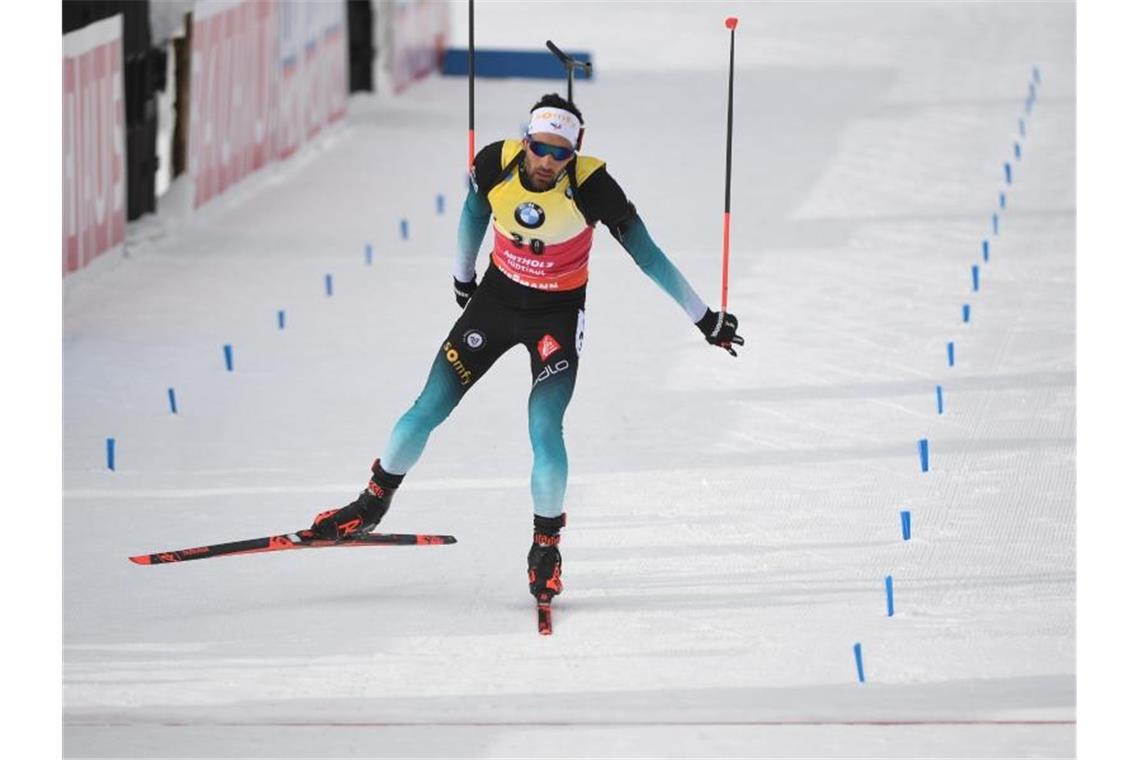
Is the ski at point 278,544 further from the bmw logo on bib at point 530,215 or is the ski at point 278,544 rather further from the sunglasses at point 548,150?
the sunglasses at point 548,150

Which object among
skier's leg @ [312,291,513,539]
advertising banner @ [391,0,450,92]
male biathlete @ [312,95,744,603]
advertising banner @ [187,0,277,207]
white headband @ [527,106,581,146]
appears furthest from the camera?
advertising banner @ [391,0,450,92]

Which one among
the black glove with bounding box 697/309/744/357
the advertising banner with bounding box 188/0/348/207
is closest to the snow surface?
the advertising banner with bounding box 188/0/348/207

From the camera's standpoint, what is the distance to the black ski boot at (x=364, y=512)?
23.3 ft

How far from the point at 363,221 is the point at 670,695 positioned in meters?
6.84

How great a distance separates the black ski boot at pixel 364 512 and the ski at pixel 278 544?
0.08 feet

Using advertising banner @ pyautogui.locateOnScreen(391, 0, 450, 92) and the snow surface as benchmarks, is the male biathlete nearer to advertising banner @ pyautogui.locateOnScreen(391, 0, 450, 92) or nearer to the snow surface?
the snow surface

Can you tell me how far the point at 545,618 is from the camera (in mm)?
6812

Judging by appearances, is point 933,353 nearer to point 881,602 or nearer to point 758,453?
point 758,453

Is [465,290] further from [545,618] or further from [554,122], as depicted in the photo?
[545,618]

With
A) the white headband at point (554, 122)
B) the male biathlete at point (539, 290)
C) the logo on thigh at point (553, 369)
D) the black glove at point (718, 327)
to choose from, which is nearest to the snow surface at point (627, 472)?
the male biathlete at point (539, 290)

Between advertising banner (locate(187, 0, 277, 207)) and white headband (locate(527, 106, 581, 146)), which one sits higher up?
advertising banner (locate(187, 0, 277, 207))

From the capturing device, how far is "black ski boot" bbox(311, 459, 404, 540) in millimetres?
7102

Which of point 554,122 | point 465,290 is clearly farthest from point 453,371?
point 554,122

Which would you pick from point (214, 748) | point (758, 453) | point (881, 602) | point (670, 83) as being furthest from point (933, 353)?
point (670, 83)
